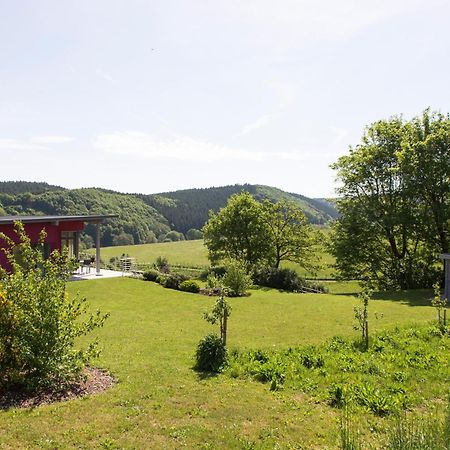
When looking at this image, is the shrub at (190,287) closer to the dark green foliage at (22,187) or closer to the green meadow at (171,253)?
the green meadow at (171,253)

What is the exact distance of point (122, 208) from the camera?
518ft

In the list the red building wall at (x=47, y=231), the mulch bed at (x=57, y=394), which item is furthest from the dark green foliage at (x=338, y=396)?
the red building wall at (x=47, y=231)

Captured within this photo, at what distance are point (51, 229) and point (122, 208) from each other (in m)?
130

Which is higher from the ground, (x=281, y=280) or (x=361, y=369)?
(x=361, y=369)

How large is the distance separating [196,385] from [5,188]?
170618 mm

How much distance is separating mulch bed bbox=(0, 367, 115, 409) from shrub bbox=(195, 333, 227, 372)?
2.58 metres

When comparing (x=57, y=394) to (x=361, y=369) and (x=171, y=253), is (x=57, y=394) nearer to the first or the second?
(x=361, y=369)

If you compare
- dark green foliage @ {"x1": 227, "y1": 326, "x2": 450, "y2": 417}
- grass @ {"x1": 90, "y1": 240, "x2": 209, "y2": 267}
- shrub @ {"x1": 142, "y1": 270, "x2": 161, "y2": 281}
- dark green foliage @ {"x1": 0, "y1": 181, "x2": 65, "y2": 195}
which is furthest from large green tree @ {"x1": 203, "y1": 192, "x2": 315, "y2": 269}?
dark green foliage @ {"x1": 0, "y1": 181, "x2": 65, "y2": 195}

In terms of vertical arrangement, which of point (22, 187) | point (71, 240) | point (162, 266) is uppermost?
point (22, 187)

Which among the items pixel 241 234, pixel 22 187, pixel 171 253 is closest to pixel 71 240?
pixel 241 234

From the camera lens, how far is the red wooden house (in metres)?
27.5

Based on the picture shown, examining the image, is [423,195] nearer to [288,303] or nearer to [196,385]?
[288,303]

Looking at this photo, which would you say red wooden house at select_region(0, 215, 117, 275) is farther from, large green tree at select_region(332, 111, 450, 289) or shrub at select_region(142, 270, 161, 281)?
large green tree at select_region(332, 111, 450, 289)

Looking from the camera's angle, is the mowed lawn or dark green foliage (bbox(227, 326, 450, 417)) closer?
the mowed lawn
